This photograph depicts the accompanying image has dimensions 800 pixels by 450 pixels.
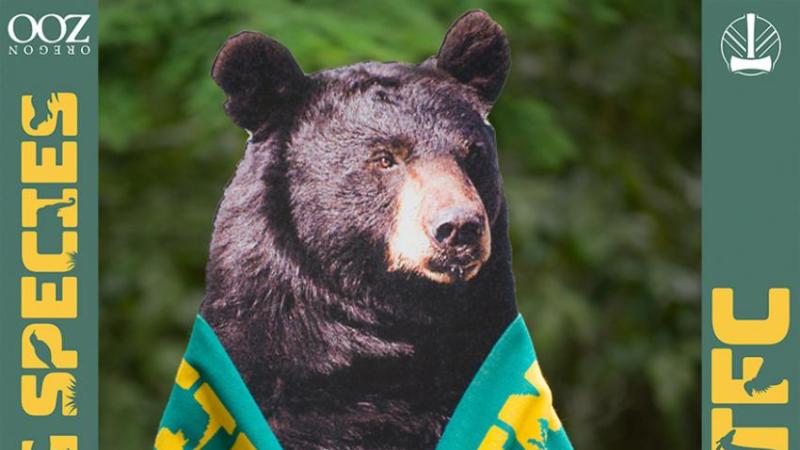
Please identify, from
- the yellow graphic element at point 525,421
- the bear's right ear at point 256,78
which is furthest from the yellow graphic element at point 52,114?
the yellow graphic element at point 525,421

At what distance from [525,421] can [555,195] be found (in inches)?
87.8

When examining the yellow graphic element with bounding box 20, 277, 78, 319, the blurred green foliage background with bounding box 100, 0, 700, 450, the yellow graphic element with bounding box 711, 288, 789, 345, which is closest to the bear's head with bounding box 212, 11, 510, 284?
the yellow graphic element with bounding box 711, 288, 789, 345

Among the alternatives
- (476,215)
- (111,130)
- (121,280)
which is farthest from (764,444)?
(121,280)

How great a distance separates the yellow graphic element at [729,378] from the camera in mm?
1983

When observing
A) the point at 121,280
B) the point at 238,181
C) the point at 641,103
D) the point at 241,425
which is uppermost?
the point at 641,103

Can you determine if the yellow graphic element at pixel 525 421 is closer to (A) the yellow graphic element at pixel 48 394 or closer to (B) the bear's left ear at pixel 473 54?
(B) the bear's left ear at pixel 473 54

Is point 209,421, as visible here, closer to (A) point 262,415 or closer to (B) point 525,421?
(A) point 262,415

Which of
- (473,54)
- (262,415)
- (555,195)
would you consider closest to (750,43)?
(473,54)

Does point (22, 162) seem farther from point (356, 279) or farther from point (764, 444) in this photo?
point (764, 444)

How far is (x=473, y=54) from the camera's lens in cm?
150

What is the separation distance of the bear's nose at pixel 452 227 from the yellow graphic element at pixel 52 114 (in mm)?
1049

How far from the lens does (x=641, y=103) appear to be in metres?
3.82

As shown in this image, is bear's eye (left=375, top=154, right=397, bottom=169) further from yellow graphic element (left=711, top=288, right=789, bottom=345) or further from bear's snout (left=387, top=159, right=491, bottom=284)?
yellow graphic element (left=711, top=288, right=789, bottom=345)

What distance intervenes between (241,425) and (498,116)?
167cm
